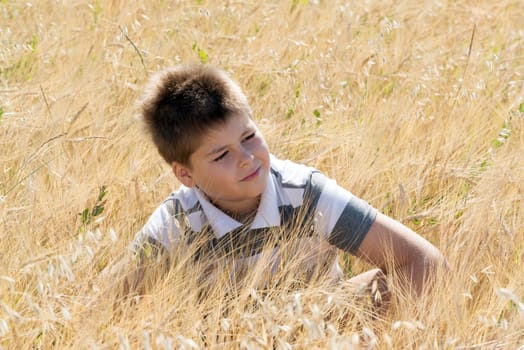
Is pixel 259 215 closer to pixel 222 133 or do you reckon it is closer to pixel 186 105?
pixel 222 133

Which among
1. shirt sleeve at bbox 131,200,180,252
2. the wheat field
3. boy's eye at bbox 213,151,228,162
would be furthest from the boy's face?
the wheat field

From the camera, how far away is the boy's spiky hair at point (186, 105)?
242cm

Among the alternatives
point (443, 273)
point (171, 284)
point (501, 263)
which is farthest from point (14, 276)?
point (501, 263)

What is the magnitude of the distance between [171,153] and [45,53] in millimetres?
1768

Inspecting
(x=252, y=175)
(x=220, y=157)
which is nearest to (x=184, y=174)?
(x=220, y=157)

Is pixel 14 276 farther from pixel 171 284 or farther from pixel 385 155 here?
pixel 385 155

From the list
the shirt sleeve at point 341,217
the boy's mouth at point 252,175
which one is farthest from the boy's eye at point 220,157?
the shirt sleeve at point 341,217

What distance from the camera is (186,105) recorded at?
7.99ft

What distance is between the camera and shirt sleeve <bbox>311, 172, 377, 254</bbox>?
2.36 meters

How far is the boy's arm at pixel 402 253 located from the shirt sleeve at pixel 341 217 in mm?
24

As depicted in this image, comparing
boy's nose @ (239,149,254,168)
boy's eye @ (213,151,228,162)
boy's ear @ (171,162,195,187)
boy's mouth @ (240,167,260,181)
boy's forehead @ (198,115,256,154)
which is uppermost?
boy's forehead @ (198,115,256,154)

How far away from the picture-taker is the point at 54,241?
2529 millimetres

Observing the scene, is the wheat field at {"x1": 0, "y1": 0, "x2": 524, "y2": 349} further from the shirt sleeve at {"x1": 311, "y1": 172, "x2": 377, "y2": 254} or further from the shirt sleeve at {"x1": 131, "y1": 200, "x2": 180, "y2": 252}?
the shirt sleeve at {"x1": 311, "y1": 172, "x2": 377, "y2": 254}

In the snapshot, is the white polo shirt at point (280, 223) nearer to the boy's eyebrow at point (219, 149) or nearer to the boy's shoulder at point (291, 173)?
the boy's shoulder at point (291, 173)
